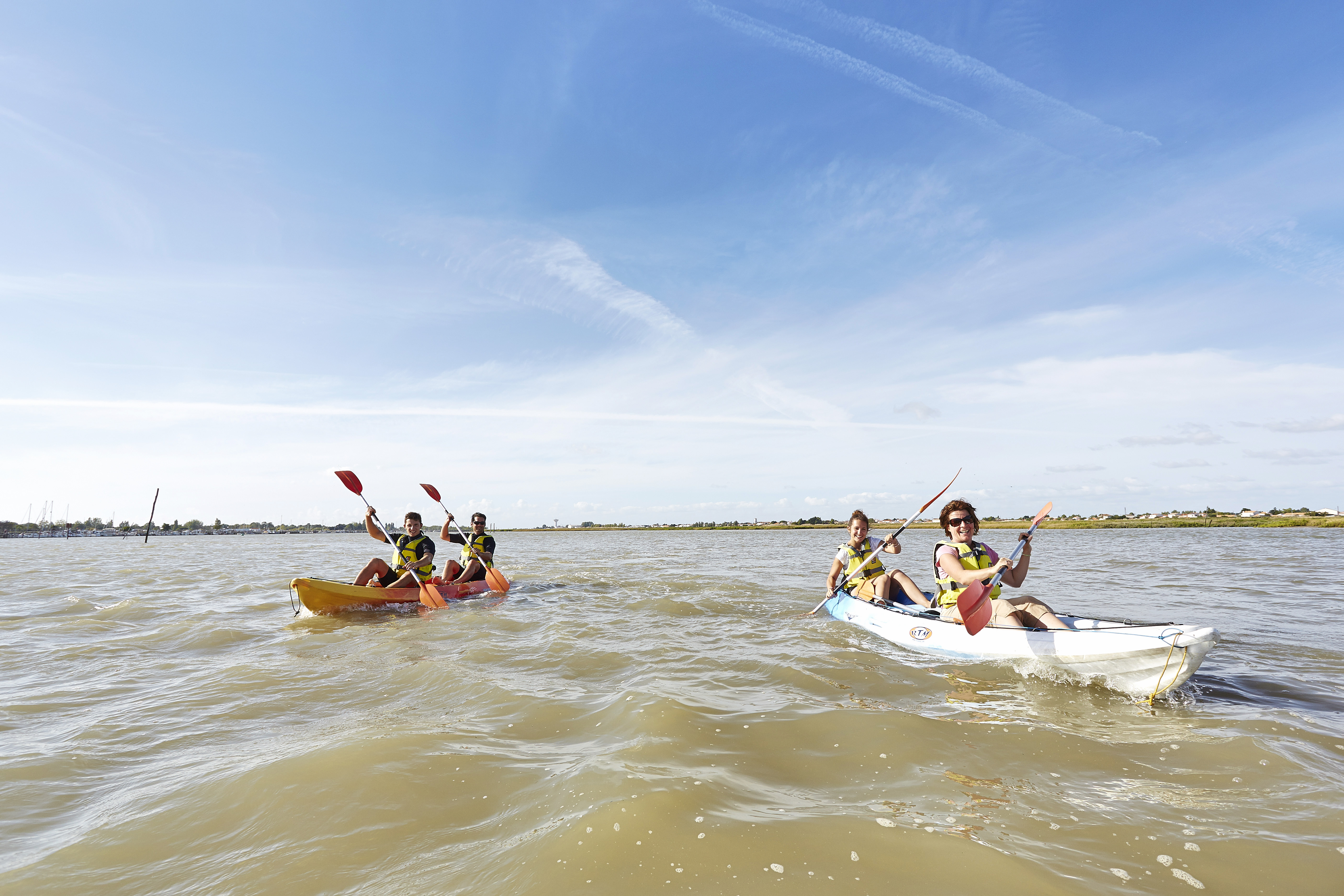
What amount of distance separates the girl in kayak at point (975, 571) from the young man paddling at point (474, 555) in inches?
409

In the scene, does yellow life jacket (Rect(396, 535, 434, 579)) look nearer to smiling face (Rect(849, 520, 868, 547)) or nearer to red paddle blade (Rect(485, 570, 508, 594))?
red paddle blade (Rect(485, 570, 508, 594))

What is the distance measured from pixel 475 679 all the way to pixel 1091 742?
19.7ft

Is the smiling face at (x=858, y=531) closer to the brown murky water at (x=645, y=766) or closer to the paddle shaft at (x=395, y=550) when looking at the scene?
the brown murky water at (x=645, y=766)

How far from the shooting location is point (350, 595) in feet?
37.8

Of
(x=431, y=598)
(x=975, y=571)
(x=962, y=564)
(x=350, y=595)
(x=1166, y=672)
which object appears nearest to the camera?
(x=1166, y=672)

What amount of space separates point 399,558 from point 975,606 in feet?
37.9

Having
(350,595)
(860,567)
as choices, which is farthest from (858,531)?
(350,595)

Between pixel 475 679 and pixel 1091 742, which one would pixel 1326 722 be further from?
pixel 475 679

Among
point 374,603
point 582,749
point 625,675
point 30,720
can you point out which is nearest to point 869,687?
point 625,675

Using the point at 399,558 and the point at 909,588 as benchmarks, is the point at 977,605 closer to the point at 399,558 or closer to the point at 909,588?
the point at 909,588

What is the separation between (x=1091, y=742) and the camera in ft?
15.3

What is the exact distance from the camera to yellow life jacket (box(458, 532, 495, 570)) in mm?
14398

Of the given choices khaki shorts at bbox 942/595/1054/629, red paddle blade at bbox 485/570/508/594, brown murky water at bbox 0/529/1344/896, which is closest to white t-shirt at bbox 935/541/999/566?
khaki shorts at bbox 942/595/1054/629

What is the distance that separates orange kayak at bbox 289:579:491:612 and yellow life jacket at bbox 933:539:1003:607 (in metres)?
9.89
